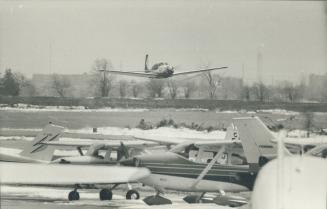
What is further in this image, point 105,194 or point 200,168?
point 105,194

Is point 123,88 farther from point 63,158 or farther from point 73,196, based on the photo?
point 73,196

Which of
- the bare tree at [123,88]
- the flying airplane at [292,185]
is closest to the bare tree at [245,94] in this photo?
the bare tree at [123,88]

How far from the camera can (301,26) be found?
3150 mm

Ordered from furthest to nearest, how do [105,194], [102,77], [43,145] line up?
1. [105,194]
2. [43,145]
3. [102,77]

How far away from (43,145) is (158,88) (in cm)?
89

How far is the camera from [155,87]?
333 centimetres

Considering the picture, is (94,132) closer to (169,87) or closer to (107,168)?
(107,168)

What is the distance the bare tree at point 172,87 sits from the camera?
331 centimetres

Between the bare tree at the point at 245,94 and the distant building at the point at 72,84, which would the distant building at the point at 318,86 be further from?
the distant building at the point at 72,84

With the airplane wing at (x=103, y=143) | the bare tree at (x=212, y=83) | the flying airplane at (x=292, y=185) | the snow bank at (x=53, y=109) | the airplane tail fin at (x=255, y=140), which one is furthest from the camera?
the airplane wing at (x=103, y=143)

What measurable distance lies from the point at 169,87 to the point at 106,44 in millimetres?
521

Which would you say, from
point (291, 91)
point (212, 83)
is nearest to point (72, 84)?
point (212, 83)

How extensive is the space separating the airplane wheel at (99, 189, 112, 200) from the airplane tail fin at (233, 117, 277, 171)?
3.37ft

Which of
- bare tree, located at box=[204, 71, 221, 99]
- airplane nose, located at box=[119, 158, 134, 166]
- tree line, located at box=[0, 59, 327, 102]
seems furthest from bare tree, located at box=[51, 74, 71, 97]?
bare tree, located at box=[204, 71, 221, 99]
